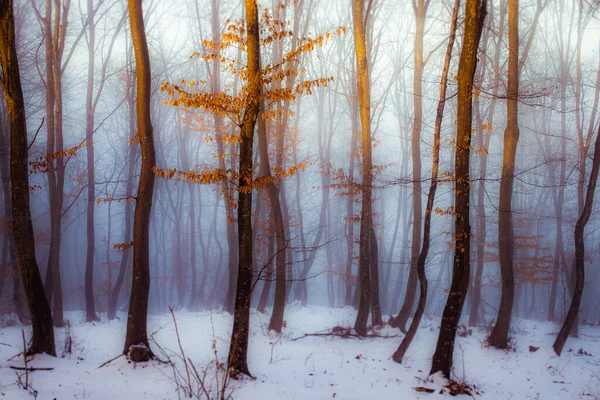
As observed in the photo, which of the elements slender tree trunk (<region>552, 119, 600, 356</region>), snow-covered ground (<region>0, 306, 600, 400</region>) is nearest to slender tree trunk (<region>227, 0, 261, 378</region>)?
→ snow-covered ground (<region>0, 306, 600, 400</region>)

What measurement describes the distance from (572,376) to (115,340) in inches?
499

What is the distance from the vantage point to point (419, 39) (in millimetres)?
14023

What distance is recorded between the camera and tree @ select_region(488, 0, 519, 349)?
1233 centimetres

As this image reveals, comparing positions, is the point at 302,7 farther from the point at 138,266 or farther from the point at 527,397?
the point at 527,397

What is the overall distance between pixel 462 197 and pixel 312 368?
5.10m

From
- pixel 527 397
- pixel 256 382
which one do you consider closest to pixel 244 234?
pixel 256 382

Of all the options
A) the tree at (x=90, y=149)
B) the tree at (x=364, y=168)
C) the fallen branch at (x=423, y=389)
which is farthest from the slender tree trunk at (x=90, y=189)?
the fallen branch at (x=423, y=389)

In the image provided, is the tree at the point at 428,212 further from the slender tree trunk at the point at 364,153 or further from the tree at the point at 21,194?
the tree at the point at 21,194

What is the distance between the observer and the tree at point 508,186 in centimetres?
1233

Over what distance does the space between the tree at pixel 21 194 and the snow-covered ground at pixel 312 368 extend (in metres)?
0.63

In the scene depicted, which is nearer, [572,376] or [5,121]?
[572,376]

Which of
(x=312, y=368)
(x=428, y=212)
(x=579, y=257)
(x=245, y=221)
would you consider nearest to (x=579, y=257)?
(x=579, y=257)

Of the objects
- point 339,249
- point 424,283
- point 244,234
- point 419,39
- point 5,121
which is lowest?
point 339,249

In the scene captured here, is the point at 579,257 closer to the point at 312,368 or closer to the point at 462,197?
the point at 462,197
